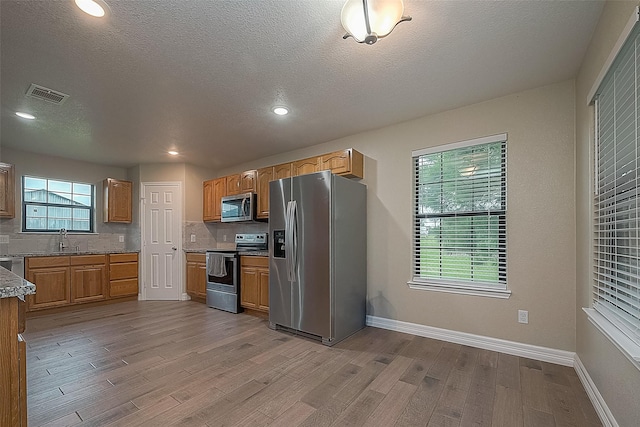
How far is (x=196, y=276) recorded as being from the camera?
5.09 metres

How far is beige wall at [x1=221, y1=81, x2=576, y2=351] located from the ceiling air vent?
363 cm

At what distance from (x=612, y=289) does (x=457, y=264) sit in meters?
1.32

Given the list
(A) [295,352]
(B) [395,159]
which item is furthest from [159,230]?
(B) [395,159]

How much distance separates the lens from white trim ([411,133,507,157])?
2.86 meters

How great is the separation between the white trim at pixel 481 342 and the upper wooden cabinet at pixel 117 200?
4.86 metres

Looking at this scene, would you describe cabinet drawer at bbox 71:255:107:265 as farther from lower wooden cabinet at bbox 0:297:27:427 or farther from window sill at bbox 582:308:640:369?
window sill at bbox 582:308:640:369

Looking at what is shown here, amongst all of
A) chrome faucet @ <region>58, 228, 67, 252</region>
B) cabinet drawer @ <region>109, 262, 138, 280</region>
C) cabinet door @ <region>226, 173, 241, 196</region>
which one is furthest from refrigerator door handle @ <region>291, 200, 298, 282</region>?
chrome faucet @ <region>58, 228, 67, 252</region>

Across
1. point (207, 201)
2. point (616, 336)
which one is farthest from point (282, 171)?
point (616, 336)

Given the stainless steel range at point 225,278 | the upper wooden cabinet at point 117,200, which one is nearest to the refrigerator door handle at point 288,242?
the stainless steel range at point 225,278

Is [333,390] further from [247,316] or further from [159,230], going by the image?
[159,230]

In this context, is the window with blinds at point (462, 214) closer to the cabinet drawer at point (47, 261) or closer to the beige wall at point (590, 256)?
the beige wall at point (590, 256)

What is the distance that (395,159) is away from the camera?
3533 millimetres

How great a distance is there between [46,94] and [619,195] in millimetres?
4547

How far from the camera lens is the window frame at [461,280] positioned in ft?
9.24
